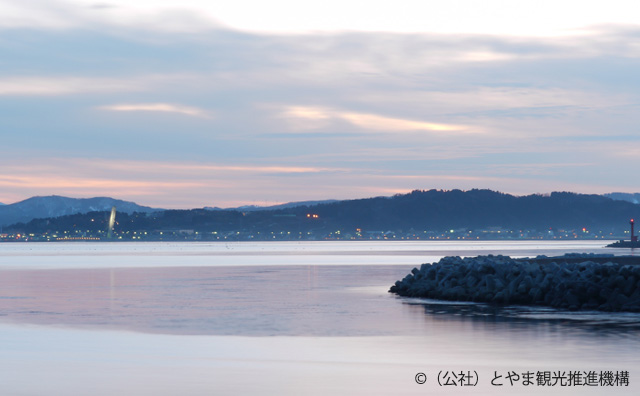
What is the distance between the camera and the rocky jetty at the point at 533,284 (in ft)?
91.8

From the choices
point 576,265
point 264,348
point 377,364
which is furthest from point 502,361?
point 576,265

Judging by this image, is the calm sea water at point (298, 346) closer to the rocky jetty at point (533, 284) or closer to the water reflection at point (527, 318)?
the water reflection at point (527, 318)

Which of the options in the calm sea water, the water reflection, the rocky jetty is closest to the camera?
the calm sea water

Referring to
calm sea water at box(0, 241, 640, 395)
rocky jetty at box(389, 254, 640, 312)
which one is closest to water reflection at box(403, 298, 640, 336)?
calm sea water at box(0, 241, 640, 395)

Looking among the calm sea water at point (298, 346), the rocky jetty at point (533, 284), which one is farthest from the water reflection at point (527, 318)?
the rocky jetty at point (533, 284)

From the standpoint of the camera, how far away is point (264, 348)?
18.1 m

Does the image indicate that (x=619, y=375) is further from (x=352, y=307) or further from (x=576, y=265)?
(x=576, y=265)

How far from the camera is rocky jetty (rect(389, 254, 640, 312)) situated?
28.0 metres

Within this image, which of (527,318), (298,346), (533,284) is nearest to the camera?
(298,346)

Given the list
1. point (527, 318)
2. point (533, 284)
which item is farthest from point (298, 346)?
point (533, 284)

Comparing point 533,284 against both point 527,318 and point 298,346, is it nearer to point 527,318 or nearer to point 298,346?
point 527,318

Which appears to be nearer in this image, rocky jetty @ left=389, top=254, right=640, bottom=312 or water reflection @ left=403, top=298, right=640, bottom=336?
water reflection @ left=403, top=298, right=640, bottom=336

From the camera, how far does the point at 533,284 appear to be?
30.5 m

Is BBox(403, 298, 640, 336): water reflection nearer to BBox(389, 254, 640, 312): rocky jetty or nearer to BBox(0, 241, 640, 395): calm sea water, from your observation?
BBox(0, 241, 640, 395): calm sea water
